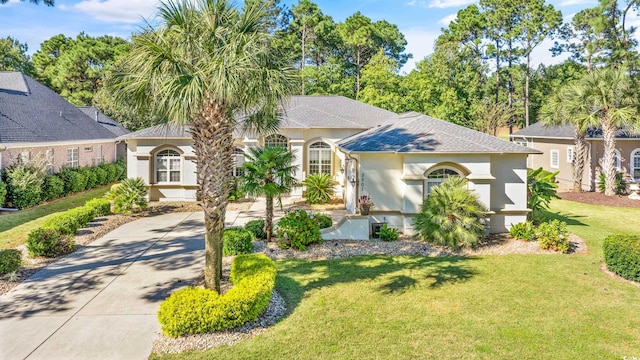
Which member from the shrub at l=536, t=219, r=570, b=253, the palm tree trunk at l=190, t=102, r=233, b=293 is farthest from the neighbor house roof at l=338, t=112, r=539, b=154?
the palm tree trunk at l=190, t=102, r=233, b=293

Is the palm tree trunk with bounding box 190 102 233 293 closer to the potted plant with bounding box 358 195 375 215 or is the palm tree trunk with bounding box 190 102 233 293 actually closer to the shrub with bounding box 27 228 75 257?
the shrub with bounding box 27 228 75 257

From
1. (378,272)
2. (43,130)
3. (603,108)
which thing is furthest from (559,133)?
(43,130)

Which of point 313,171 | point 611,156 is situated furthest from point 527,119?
point 313,171

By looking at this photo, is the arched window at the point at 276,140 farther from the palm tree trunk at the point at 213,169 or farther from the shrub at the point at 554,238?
the palm tree trunk at the point at 213,169

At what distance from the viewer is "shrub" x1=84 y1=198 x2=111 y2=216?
16406 mm

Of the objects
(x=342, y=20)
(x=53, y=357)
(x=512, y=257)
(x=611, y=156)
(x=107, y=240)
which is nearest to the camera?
(x=53, y=357)

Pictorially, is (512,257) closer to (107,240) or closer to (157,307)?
(157,307)

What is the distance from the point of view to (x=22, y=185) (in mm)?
18359

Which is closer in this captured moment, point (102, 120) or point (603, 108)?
point (603, 108)

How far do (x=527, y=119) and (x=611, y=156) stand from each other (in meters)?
22.7

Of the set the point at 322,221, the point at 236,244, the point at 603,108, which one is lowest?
the point at 236,244

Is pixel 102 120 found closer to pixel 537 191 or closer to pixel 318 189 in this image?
pixel 318 189

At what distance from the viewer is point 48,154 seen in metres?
22.0

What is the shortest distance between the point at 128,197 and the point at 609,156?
84.9 ft
